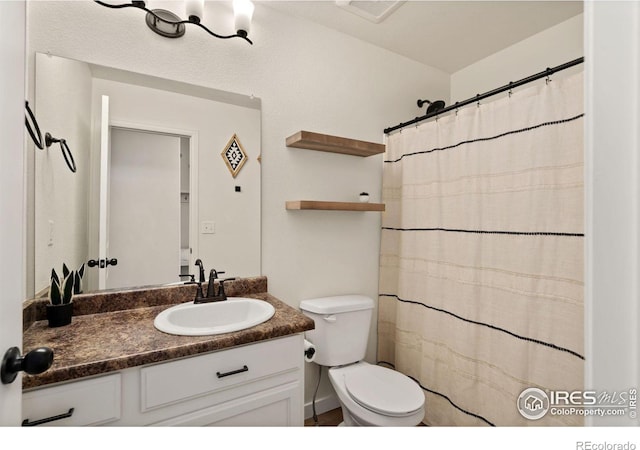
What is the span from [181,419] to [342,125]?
1.79 m

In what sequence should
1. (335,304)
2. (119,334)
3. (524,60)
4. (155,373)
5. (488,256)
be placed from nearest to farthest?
(155,373), (119,334), (488,256), (335,304), (524,60)

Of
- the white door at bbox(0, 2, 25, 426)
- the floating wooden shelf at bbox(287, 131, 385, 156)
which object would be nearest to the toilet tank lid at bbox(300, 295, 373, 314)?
the floating wooden shelf at bbox(287, 131, 385, 156)

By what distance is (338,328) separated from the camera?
5.88 feet

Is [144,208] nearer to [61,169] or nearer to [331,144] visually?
[61,169]

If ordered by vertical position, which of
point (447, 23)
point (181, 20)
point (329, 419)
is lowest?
point (329, 419)

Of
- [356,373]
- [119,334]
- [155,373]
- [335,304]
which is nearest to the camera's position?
[155,373]

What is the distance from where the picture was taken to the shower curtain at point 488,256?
1.31 m

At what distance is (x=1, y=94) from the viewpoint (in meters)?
0.57

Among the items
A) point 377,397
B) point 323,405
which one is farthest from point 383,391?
point 323,405

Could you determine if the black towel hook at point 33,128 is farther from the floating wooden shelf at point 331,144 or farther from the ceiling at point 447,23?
the ceiling at point 447,23

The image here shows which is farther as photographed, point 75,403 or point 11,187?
point 75,403

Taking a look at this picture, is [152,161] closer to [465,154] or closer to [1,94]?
[1,94]

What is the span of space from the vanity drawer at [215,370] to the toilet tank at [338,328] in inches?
18.8

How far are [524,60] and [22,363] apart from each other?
111 inches
